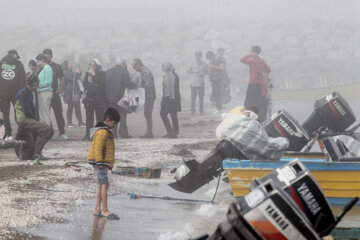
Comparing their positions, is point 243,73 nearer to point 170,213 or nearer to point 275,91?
point 275,91

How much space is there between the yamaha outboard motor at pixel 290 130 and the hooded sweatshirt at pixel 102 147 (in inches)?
145

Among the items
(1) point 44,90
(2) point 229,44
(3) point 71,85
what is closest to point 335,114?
(1) point 44,90

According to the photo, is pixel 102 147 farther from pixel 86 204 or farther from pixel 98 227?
pixel 86 204

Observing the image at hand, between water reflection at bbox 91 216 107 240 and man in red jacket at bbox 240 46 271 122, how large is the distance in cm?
983

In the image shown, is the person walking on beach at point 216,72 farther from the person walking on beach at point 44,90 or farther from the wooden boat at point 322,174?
the wooden boat at point 322,174

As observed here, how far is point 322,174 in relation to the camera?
895cm

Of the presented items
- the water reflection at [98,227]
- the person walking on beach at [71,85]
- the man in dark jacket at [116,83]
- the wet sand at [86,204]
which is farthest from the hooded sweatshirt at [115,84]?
the water reflection at [98,227]

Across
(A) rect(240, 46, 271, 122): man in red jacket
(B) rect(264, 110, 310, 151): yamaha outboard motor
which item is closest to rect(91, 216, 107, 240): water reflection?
(B) rect(264, 110, 310, 151): yamaha outboard motor

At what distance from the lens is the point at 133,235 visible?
7.28 m

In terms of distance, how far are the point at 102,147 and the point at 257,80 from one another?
33.0 feet

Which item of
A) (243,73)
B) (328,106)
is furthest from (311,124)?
(243,73)

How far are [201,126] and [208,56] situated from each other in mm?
3773

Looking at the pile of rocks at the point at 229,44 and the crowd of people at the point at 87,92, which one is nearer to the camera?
the crowd of people at the point at 87,92

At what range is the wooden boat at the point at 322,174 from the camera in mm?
8867
